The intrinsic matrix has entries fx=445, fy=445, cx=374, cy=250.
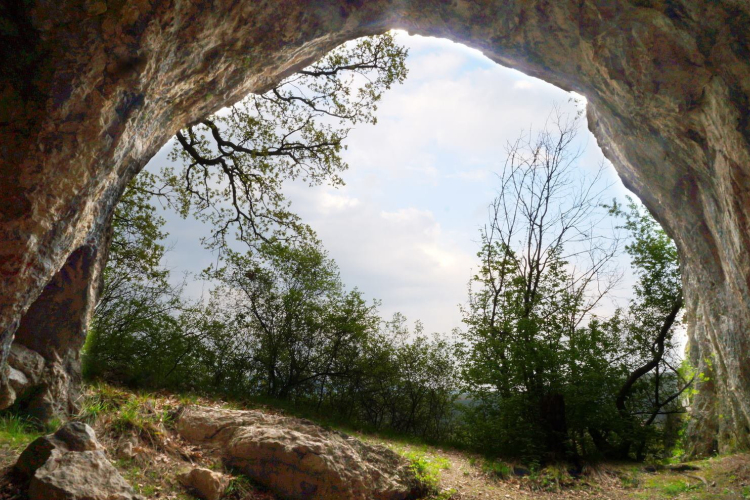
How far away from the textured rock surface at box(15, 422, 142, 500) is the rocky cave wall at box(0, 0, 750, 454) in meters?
0.77

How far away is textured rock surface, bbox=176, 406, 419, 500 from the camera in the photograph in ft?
17.0

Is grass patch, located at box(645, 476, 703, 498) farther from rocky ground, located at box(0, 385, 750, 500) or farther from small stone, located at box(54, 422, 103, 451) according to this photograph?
small stone, located at box(54, 422, 103, 451)

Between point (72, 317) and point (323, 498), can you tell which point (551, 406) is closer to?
point (323, 498)

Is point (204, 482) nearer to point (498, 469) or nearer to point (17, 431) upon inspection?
point (17, 431)

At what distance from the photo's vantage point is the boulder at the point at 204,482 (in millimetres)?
4527

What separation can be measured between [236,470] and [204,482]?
0.71 m

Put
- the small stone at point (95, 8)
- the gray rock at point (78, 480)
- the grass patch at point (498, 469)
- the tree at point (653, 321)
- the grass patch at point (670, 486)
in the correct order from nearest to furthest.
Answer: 1. the gray rock at point (78, 480)
2. the small stone at point (95, 8)
3. the grass patch at point (670, 486)
4. the grass patch at point (498, 469)
5. the tree at point (653, 321)

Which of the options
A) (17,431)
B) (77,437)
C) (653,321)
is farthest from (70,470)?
(653,321)

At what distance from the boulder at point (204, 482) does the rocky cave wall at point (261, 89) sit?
1955 millimetres

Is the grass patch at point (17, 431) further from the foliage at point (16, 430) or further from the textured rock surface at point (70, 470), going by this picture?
the textured rock surface at point (70, 470)

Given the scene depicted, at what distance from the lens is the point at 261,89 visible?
7.26m

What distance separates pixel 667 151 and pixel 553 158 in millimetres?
7726

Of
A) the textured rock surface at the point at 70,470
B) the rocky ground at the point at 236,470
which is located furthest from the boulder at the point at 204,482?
the textured rock surface at the point at 70,470

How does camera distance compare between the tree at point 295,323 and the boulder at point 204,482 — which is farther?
the tree at point 295,323
